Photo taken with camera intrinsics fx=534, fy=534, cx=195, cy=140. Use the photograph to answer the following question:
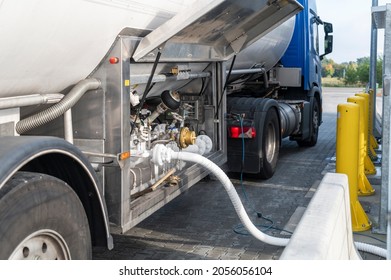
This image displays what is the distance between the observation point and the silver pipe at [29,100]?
3.04m

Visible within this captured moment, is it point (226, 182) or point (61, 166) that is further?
point (226, 182)

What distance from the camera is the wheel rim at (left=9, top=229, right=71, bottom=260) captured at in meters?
2.68

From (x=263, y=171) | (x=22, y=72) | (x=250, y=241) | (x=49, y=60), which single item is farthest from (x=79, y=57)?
(x=263, y=171)

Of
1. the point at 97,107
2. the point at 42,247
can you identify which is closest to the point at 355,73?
the point at 97,107

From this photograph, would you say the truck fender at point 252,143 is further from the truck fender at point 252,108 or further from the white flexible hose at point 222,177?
the white flexible hose at point 222,177

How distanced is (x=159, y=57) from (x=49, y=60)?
122 centimetres

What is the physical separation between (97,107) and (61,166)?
74cm

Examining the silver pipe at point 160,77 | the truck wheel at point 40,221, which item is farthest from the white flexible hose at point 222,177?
the truck wheel at point 40,221

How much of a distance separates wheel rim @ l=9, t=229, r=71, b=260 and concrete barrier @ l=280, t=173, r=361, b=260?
130cm

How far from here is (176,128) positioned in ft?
18.2

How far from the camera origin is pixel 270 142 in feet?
26.1

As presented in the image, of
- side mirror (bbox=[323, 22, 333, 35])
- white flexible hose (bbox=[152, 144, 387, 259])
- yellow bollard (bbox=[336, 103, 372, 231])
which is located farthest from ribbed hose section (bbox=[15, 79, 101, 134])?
side mirror (bbox=[323, 22, 333, 35])

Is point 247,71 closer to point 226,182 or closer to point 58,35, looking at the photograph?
point 226,182

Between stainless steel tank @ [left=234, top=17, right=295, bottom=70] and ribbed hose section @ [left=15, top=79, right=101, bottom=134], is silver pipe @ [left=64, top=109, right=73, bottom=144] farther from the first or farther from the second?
stainless steel tank @ [left=234, top=17, right=295, bottom=70]
